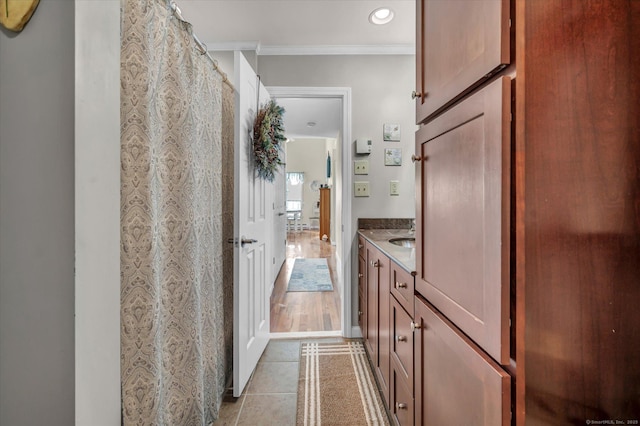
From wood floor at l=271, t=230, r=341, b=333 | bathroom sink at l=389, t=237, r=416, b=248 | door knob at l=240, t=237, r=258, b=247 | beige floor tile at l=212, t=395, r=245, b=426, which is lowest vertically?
beige floor tile at l=212, t=395, r=245, b=426

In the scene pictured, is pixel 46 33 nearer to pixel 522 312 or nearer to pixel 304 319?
pixel 522 312

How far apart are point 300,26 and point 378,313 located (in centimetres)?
215

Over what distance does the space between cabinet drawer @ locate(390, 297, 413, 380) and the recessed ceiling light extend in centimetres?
195

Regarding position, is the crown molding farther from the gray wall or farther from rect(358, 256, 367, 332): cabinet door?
the gray wall

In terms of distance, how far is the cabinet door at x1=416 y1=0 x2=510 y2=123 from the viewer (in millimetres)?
592

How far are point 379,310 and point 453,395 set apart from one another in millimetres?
1041

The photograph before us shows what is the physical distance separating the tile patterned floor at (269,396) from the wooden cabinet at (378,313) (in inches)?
21.3

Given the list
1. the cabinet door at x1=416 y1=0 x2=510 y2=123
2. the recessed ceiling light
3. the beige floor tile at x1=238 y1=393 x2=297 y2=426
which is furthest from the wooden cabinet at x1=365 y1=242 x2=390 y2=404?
the recessed ceiling light

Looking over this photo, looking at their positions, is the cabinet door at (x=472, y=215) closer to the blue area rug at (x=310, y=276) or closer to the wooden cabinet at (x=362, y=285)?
the wooden cabinet at (x=362, y=285)

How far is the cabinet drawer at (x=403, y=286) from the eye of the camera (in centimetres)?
118

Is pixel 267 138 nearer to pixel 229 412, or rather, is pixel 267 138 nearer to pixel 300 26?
pixel 300 26

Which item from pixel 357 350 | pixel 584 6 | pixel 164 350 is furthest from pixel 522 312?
pixel 357 350

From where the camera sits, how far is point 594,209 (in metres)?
0.57

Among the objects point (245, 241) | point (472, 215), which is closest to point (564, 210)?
point (472, 215)
